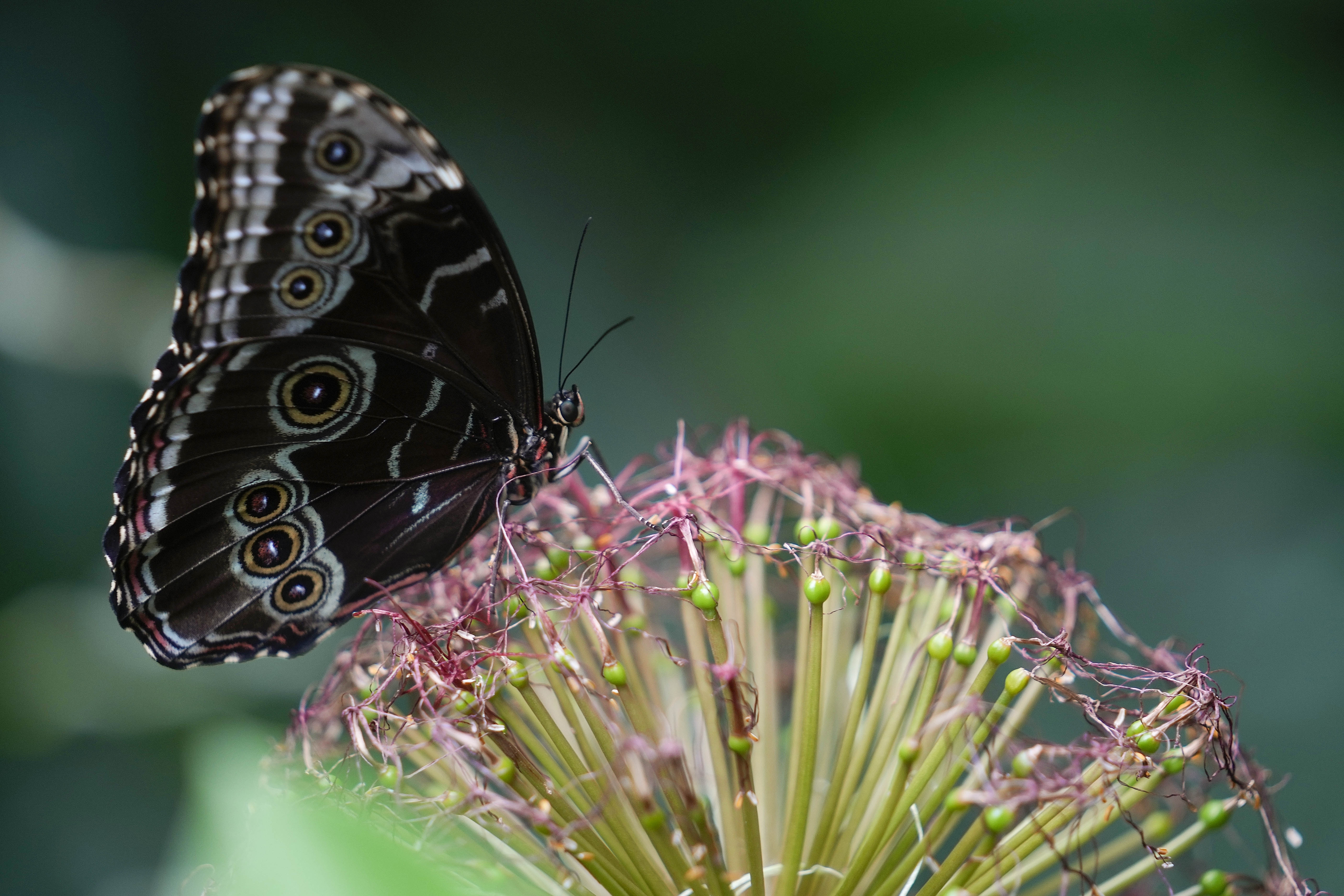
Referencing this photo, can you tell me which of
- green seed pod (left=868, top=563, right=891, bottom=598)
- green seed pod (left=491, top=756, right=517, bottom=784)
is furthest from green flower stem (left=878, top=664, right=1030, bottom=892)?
green seed pod (left=491, top=756, right=517, bottom=784)

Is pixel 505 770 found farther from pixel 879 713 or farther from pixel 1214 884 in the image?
pixel 1214 884

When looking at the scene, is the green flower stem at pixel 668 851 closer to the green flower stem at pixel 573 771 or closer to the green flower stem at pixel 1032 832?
the green flower stem at pixel 573 771

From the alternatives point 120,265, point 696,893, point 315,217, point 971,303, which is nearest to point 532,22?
point 120,265

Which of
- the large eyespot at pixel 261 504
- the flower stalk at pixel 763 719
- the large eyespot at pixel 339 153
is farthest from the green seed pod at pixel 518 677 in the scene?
the large eyespot at pixel 339 153

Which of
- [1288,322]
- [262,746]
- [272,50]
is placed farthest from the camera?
[272,50]

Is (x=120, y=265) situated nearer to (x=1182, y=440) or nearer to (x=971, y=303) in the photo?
(x=971, y=303)

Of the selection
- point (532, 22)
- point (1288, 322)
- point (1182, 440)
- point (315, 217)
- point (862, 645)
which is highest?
point (532, 22)
